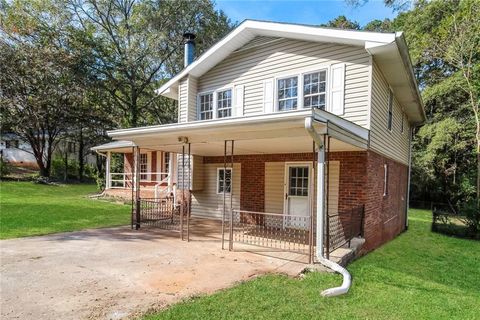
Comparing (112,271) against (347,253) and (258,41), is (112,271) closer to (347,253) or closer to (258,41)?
(347,253)

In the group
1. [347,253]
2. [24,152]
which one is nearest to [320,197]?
[347,253]

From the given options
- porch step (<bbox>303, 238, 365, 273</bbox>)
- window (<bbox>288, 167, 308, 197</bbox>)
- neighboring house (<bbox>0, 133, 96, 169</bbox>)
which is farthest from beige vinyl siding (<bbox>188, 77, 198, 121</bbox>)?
neighboring house (<bbox>0, 133, 96, 169</bbox>)

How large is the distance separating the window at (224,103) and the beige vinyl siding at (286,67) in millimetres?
284

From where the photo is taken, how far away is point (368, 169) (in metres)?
8.19

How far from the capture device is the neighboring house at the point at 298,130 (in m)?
6.75

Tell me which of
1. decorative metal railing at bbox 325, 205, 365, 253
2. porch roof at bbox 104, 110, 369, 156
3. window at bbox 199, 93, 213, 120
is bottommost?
decorative metal railing at bbox 325, 205, 365, 253

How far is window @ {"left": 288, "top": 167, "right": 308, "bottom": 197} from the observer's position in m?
Answer: 9.64

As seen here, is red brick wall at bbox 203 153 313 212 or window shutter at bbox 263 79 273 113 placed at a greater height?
window shutter at bbox 263 79 273 113

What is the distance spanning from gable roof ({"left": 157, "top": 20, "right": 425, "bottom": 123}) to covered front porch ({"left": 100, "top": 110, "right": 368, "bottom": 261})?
85.0 inches

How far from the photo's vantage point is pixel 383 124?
9453mm

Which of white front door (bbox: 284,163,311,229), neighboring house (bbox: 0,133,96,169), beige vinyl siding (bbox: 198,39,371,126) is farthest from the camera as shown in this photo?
neighboring house (bbox: 0,133,96,169)

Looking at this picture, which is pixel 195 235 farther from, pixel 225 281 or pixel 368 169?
pixel 368 169

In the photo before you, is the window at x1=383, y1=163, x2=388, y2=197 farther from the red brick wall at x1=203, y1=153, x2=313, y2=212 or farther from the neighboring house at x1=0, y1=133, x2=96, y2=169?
the neighboring house at x1=0, y1=133, x2=96, y2=169

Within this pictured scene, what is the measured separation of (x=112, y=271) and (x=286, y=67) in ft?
23.8
